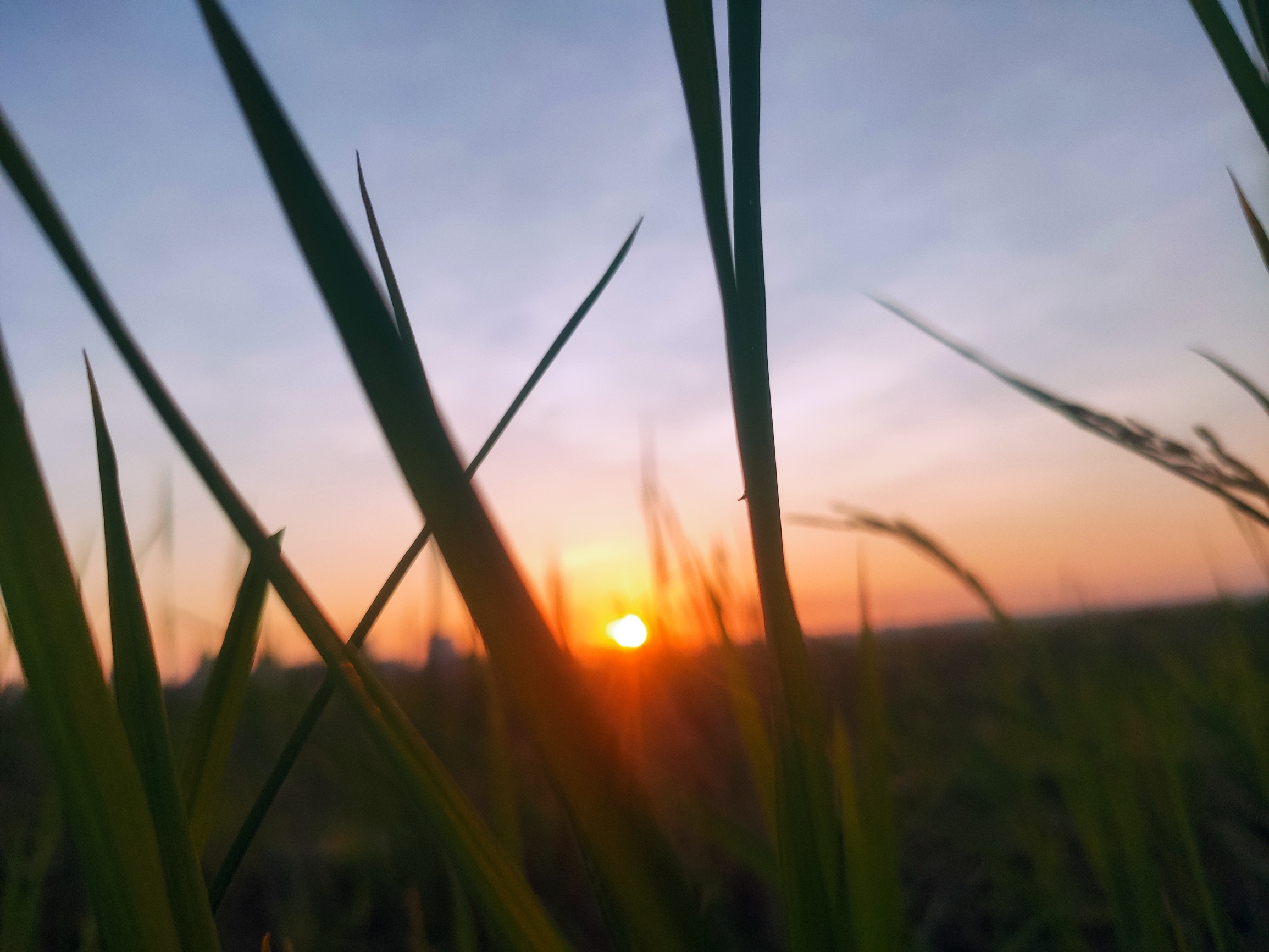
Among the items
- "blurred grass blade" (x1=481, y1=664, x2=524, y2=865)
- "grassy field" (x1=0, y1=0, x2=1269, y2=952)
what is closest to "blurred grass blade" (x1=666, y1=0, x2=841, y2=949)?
"grassy field" (x1=0, y1=0, x2=1269, y2=952)

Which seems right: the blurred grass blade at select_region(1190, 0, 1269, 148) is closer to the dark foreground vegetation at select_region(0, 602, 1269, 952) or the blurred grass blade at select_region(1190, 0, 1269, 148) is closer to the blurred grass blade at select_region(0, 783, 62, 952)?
the dark foreground vegetation at select_region(0, 602, 1269, 952)

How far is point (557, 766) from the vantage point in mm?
152

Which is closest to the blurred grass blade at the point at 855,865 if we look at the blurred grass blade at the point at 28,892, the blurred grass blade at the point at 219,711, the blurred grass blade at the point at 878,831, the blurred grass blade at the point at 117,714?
the blurred grass blade at the point at 878,831

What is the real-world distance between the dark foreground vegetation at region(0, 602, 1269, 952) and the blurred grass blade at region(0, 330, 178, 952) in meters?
0.16

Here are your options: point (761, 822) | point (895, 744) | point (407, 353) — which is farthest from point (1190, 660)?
point (407, 353)

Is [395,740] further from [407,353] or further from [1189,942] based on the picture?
[1189,942]

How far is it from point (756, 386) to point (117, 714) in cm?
17

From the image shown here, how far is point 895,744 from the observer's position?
0.82 m

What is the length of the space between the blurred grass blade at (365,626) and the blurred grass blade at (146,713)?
0.03m

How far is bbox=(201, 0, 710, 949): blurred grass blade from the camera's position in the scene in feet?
0.48

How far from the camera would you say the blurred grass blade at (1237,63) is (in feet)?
0.86

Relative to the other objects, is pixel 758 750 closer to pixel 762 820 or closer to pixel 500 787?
pixel 500 787

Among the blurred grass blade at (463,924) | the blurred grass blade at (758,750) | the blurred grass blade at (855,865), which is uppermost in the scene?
the blurred grass blade at (758,750)

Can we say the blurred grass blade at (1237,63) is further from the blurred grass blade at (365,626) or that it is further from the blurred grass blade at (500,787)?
the blurred grass blade at (500,787)
